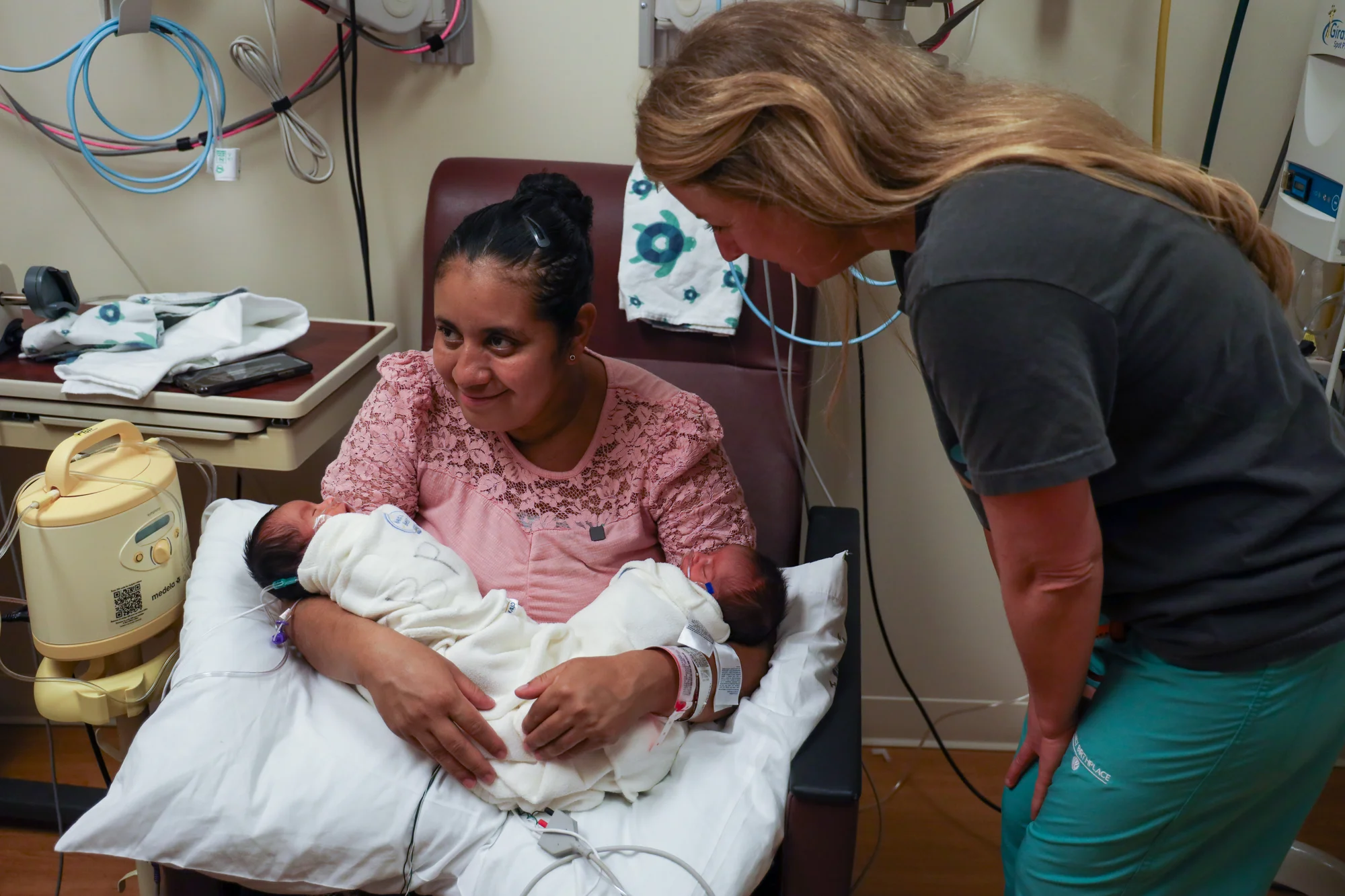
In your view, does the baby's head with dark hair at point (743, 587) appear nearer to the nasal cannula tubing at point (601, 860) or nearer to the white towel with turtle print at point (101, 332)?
the nasal cannula tubing at point (601, 860)

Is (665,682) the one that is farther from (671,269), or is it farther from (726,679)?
(671,269)

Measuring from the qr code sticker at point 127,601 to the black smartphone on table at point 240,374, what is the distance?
331 mm

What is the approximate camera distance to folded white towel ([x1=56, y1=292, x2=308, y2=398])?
1.53m

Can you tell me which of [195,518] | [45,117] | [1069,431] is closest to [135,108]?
[45,117]

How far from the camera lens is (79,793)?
6.27 feet

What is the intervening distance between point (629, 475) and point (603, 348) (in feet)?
1.13

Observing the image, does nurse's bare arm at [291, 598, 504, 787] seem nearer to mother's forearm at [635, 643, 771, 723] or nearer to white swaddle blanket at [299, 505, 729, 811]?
white swaddle blanket at [299, 505, 729, 811]

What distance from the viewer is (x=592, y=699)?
1.14 meters

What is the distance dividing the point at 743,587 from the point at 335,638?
19.8 inches

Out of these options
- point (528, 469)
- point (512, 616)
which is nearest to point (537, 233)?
point (528, 469)

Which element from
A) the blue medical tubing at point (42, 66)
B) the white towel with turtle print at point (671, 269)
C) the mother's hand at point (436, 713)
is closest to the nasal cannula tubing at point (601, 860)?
the mother's hand at point (436, 713)

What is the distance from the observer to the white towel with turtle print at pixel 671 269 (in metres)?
1.65

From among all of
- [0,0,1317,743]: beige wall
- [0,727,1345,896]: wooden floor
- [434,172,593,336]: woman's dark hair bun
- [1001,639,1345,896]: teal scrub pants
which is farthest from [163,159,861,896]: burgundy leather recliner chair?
[0,727,1345,896]: wooden floor

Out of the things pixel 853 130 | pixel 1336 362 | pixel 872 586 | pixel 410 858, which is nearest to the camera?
pixel 853 130
